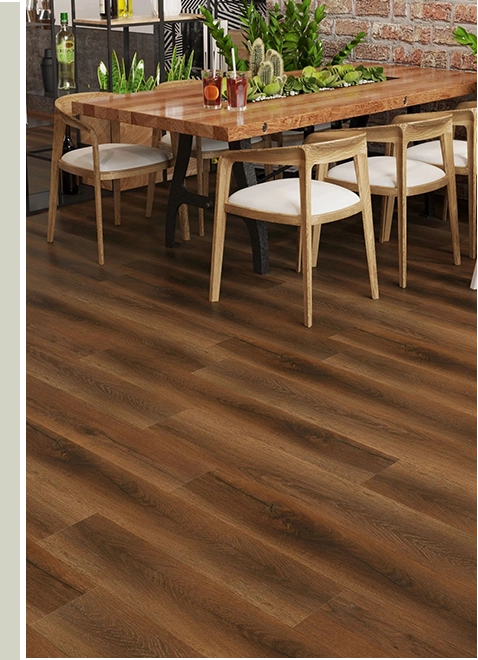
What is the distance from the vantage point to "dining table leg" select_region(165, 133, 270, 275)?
12.2 ft

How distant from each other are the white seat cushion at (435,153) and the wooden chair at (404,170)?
0.09 metres

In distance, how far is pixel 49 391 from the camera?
2.67 m

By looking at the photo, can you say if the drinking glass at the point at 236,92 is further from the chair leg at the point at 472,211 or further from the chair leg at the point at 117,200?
the chair leg at the point at 472,211

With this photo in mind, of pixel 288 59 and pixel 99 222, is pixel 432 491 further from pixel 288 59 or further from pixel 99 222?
pixel 288 59

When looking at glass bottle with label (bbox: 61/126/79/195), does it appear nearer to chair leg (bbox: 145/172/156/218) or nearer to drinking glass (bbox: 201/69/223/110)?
chair leg (bbox: 145/172/156/218)

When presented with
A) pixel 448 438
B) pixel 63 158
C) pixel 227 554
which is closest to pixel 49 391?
pixel 227 554

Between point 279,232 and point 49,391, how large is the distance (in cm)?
209

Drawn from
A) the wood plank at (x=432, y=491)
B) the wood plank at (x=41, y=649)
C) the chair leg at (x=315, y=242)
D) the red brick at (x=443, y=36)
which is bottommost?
the wood plank at (x=41, y=649)

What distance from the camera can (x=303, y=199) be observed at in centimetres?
313

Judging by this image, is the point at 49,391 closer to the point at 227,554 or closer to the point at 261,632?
the point at 227,554

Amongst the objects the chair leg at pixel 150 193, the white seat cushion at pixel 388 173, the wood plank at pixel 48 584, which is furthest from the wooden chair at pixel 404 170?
the wood plank at pixel 48 584

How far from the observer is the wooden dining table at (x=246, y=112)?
11.2 ft

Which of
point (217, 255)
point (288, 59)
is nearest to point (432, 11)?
point (288, 59)

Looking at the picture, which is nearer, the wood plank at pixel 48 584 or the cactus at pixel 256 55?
the wood plank at pixel 48 584
